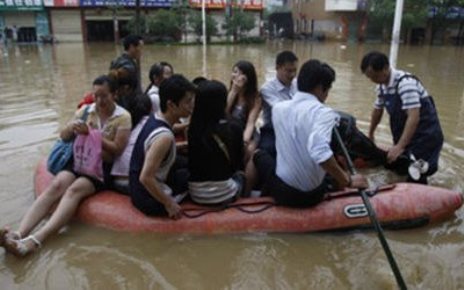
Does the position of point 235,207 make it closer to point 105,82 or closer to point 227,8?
point 105,82

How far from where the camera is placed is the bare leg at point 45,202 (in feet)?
11.4

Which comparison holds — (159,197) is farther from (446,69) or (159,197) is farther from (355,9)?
(355,9)

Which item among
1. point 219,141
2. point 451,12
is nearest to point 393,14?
point 451,12

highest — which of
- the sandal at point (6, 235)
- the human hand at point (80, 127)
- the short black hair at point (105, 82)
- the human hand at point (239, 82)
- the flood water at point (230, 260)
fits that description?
the short black hair at point (105, 82)

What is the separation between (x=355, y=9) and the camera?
127ft

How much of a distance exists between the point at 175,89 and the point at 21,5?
35921mm

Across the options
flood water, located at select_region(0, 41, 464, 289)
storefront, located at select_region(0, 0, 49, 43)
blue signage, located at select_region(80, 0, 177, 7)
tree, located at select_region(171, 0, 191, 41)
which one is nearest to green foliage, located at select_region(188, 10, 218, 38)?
tree, located at select_region(171, 0, 191, 41)

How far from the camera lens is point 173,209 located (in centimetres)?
356

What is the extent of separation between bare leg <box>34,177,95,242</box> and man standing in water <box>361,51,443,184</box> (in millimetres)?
2812

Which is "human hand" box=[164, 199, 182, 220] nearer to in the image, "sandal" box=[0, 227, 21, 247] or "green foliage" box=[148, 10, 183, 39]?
"sandal" box=[0, 227, 21, 247]

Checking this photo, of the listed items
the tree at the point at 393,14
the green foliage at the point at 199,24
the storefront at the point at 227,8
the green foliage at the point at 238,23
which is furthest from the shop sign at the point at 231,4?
the tree at the point at 393,14

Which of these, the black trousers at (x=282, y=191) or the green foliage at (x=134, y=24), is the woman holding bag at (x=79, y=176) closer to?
the black trousers at (x=282, y=191)

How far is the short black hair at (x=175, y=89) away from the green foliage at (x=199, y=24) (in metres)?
30.9

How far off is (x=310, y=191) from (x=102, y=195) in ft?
5.69
